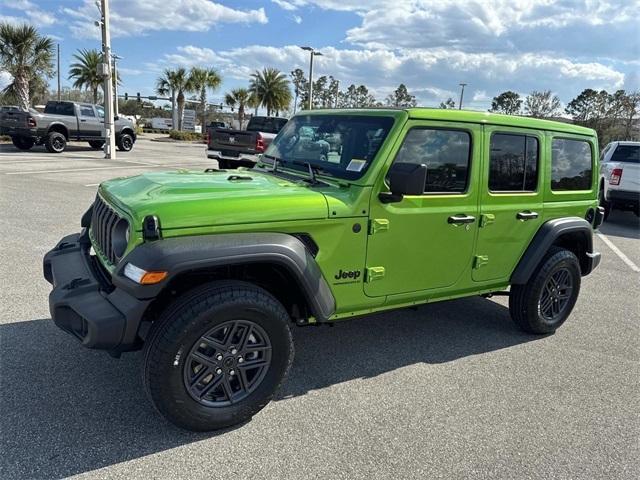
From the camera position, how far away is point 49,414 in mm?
2889

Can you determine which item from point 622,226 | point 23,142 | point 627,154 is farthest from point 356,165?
point 23,142

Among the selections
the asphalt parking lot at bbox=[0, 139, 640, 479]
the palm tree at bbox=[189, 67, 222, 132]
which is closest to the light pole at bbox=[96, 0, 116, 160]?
the asphalt parking lot at bbox=[0, 139, 640, 479]

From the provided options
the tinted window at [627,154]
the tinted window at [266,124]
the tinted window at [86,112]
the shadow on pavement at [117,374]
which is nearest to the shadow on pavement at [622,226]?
the tinted window at [627,154]

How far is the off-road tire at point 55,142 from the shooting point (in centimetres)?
1881

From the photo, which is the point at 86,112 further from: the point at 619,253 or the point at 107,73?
the point at 619,253

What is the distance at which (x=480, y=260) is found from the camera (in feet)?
12.8

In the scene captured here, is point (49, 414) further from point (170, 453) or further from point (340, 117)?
point (340, 117)

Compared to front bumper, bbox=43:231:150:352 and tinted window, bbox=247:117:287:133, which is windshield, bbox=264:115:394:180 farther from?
tinted window, bbox=247:117:287:133

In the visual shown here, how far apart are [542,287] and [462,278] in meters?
0.93

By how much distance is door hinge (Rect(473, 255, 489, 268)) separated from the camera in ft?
12.7

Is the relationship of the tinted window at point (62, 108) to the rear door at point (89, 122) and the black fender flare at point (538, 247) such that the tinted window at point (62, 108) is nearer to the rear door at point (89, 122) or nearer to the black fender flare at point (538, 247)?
the rear door at point (89, 122)

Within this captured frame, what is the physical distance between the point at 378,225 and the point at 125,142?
69.8 ft

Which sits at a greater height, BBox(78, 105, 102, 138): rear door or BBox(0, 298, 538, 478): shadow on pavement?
BBox(78, 105, 102, 138): rear door

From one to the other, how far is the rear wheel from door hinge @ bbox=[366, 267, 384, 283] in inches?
831
